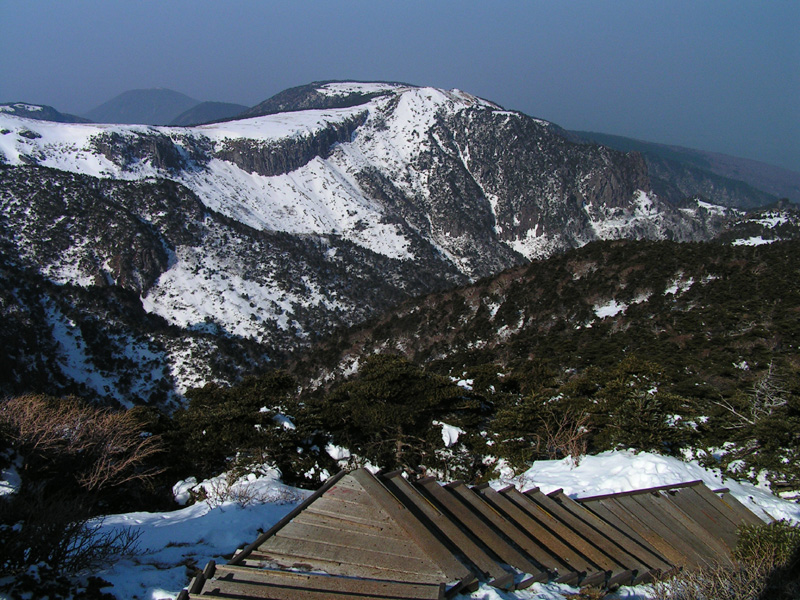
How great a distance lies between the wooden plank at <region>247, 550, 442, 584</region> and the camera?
16.4 feet

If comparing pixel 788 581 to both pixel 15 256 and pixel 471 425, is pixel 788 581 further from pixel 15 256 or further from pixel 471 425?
pixel 15 256

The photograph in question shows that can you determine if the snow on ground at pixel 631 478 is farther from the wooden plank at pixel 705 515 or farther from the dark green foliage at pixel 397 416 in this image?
the dark green foliage at pixel 397 416

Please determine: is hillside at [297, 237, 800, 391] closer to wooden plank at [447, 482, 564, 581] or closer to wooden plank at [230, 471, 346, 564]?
wooden plank at [447, 482, 564, 581]

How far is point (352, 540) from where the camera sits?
18.0 ft

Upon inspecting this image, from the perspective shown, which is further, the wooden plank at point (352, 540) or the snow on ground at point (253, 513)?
the snow on ground at point (253, 513)

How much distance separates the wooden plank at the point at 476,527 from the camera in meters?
5.95

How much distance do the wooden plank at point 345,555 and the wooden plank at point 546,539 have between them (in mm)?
1899

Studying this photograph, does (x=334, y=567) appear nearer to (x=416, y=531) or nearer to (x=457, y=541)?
(x=416, y=531)

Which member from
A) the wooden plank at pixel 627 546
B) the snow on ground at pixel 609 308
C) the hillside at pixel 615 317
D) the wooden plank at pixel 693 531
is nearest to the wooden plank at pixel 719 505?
the wooden plank at pixel 693 531

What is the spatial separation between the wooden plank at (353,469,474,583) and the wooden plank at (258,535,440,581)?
9 centimetres

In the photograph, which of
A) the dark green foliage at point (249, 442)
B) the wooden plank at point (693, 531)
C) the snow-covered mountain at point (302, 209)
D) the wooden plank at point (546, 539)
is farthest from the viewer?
the snow-covered mountain at point (302, 209)

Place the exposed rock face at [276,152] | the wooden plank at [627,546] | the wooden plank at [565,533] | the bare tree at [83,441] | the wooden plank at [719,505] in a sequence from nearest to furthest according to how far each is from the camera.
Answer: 1. the wooden plank at [565,533]
2. the wooden plank at [627,546]
3. the wooden plank at [719,505]
4. the bare tree at [83,441]
5. the exposed rock face at [276,152]

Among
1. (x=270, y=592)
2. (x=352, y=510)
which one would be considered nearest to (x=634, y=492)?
(x=352, y=510)

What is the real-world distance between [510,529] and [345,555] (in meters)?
2.55
